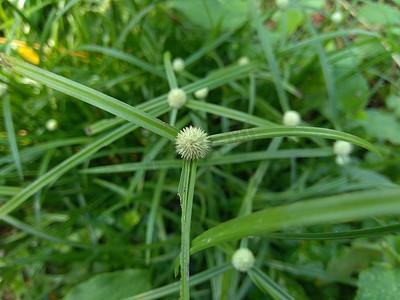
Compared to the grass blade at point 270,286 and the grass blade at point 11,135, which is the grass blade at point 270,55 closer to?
the grass blade at point 270,286

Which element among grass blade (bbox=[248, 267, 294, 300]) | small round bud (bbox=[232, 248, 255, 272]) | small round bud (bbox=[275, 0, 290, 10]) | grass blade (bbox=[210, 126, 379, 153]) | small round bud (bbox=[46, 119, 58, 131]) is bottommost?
grass blade (bbox=[248, 267, 294, 300])

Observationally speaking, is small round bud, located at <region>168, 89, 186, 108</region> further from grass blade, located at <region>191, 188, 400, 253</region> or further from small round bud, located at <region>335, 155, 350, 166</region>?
small round bud, located at <region>335, 155, 350, 166</region>

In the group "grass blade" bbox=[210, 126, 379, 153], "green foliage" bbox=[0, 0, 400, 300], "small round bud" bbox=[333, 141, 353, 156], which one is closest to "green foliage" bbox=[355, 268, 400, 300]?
"green foliage" bbox=[0, 0, 400, 300]

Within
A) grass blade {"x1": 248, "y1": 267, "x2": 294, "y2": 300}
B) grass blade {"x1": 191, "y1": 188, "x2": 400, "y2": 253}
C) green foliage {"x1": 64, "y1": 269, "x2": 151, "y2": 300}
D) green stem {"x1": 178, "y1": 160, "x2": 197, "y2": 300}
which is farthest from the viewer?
green foliage {"x1": 64, "y1": 269, "x2": 151, "y2": 300}

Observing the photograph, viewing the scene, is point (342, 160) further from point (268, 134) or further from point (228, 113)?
point (268, 134)

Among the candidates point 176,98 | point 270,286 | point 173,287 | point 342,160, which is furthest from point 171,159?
point 342,160

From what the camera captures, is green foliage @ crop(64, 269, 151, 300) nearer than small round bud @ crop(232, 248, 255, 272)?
No

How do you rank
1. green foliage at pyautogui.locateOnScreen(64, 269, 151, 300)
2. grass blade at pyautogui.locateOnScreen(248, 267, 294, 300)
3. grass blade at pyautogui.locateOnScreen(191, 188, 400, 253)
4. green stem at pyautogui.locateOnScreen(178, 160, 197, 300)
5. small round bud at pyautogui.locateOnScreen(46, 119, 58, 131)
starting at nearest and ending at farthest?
1. grass blade at pyautogui.locateOnScreen(191, 188, 400, 253)
2. green stem at pyautogui.locateOnScreen(178, 160, 197, 300)
3. grass blade at pyautogui.locateOnScreen(248, 267, 294, 300)
4. green foliage at pyautogui.locateOnScreen(64, 269, 151, 300)
5. small round bud at pyautogui.locateOnScreen(46, 119, 58, 131)

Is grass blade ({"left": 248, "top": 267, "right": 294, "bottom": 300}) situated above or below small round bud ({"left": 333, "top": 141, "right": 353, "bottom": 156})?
below
